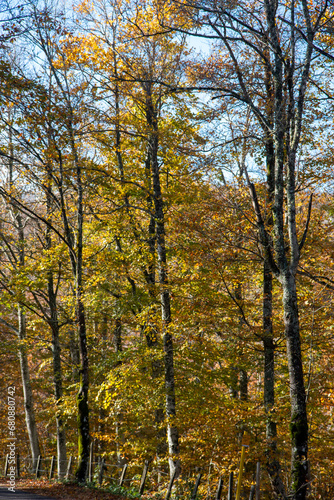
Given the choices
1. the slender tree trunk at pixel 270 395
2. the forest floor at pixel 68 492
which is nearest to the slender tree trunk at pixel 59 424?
the forest floor at pixel 68 492

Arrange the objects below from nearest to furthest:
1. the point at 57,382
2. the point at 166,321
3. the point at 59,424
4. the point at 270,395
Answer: the point at 270,395
the point at 166,321
the point at 59,424
the point at 57,382

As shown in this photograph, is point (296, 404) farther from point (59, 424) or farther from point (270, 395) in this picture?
point (59, 424)

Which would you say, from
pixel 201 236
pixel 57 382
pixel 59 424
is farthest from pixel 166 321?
pixel 59 424

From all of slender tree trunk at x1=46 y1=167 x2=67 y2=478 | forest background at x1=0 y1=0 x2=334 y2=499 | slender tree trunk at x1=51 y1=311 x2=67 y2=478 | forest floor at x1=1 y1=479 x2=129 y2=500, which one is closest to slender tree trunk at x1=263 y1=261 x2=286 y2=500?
forest background at x1=0 y1=0 x2=334 y2=499

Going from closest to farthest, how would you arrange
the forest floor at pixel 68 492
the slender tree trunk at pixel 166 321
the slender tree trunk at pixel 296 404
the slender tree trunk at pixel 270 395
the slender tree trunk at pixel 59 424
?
the slender tree trunk at pixel 296 404, the slender tree trunk at pixel 270 395, the forest floor at pixel 68 492, the slender tree trunk at pixel 166 321, the slender tree trunk at pixel 59 424

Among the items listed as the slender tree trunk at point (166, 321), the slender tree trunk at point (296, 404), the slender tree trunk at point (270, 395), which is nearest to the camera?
the slender tree trunk at point (296, 404)

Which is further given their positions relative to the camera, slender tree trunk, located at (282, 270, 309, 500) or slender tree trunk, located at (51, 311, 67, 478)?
slender tree trunk, located at (51, 311, 67, 478)

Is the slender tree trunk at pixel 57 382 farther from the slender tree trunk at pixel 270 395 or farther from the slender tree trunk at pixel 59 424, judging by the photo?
the slender tree trunk at pixel 270 395

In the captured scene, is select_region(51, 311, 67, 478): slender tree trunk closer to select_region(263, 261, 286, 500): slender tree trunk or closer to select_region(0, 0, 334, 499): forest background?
select_region(0, 0, 334, 499): forest background

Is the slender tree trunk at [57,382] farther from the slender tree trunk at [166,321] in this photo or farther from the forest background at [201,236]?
the slender tree trunk at [166,321]

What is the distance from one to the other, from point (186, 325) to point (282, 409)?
3183 millimetres

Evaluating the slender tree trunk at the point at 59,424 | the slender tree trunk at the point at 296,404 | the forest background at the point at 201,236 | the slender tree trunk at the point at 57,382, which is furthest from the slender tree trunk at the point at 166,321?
the slender tree trunk at the point at 59,424

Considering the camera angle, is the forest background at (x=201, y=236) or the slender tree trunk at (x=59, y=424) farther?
the slender tree trunk at (x=59, y=424)

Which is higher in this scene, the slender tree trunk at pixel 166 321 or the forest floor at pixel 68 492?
the slender tree trunk at pixel 166 321
